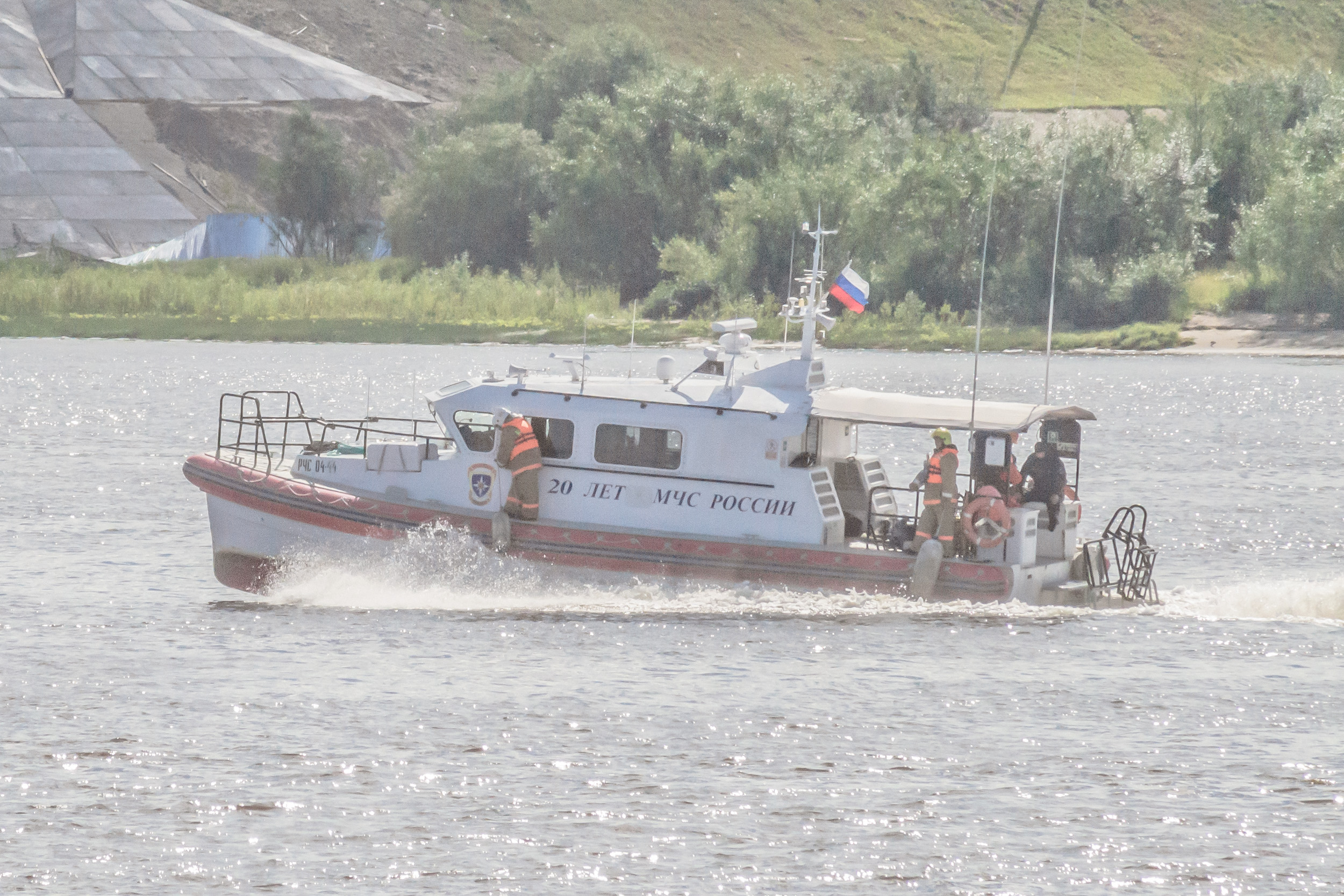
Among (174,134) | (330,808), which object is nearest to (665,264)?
(174,134)

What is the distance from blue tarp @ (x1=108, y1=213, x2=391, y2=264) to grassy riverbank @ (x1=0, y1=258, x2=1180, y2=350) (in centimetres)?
1957

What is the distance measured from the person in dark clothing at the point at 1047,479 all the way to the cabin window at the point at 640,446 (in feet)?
13.9

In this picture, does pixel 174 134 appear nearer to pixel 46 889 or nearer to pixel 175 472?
pixel 175 472

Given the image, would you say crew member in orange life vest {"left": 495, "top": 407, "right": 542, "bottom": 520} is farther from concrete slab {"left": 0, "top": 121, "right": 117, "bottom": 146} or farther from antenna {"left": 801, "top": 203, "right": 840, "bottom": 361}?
concrete slab {"left": 0, "top": 121, "right": 117, "bottom": 146}

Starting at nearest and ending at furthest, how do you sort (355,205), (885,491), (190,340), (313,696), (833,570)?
(313,696)
(833,570)
(885,491)
(190,340)
(355,205)

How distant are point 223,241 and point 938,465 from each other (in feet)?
339

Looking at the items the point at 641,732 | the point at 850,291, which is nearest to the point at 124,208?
the point at 850,291

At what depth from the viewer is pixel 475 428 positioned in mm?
22094

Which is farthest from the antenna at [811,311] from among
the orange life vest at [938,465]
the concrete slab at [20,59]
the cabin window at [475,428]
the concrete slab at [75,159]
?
the concrete slab at [20,59]

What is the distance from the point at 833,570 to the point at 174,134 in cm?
11634

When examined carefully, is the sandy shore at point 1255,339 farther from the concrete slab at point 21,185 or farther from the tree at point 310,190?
the concrete slab at point 21,185

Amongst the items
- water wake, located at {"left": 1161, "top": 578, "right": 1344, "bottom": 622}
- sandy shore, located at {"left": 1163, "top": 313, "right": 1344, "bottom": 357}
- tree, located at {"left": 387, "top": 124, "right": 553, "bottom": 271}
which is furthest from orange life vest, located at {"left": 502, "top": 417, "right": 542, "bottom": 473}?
tree, located at {"left": 387, "top": 124, "right": 553, "bottom": 271}

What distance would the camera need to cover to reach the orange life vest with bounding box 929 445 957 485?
21.0 metres

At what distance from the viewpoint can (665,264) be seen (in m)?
83.2
